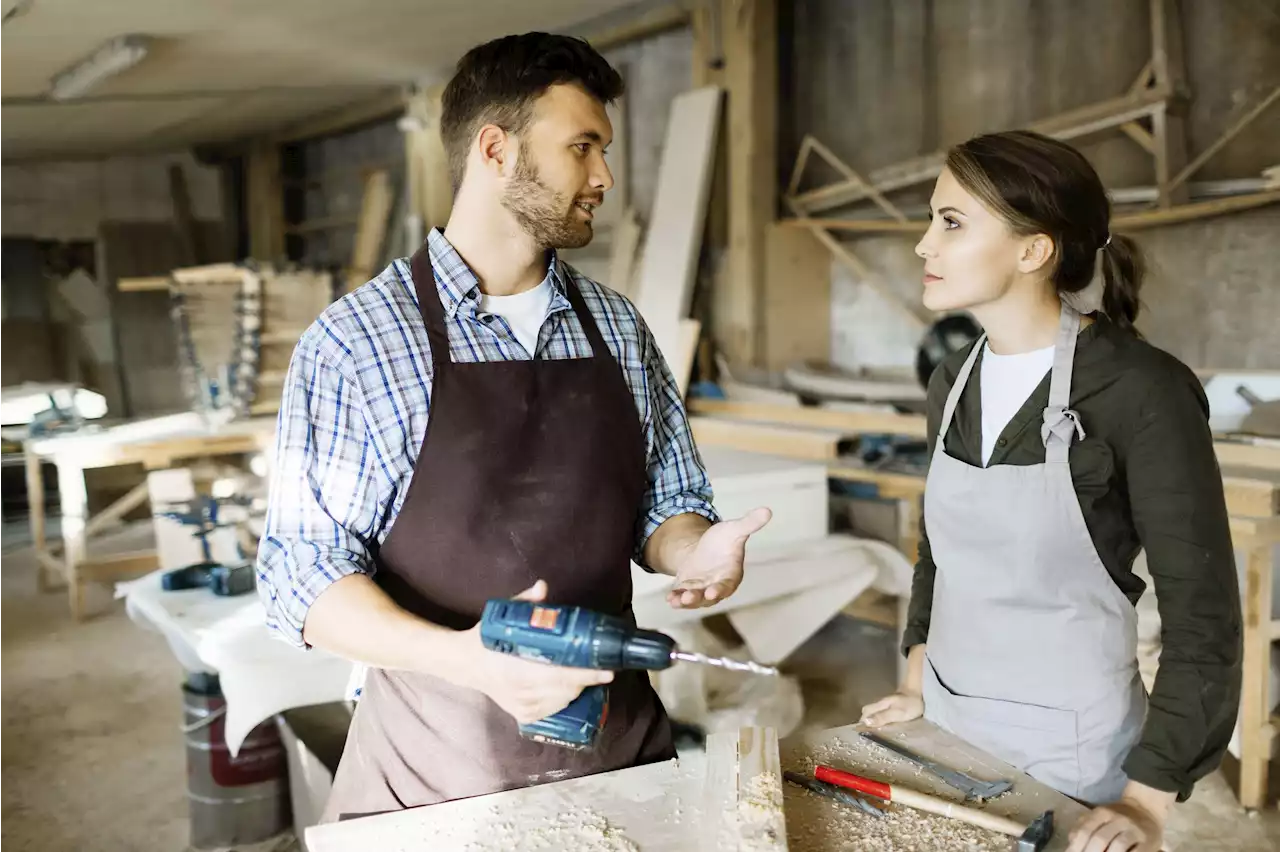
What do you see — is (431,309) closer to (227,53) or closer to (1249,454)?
(1249,454)

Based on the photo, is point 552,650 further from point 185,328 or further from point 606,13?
point 185,328

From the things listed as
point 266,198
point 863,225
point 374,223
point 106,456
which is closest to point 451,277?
point 863,225

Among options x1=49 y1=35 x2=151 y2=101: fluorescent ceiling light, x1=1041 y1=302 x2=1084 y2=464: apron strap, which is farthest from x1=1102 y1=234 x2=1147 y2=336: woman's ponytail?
x1=49 y1=35 x2=151 y2=101: fluorescent ceiling light

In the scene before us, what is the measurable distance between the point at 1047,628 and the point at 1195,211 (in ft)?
8.90

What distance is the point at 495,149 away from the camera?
156 cm

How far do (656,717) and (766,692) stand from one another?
6.65 ft

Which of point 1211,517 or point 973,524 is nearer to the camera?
point 1211,517

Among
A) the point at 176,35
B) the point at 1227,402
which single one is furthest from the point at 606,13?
the point at 1227,402

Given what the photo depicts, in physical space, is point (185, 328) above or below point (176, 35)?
below

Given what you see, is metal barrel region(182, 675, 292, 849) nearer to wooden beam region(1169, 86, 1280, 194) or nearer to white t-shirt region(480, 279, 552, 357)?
white t-shirt region(480, 279, 552, 357)

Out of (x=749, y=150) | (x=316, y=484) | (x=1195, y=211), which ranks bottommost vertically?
(x=316, y=484)

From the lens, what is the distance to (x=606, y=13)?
225 inches

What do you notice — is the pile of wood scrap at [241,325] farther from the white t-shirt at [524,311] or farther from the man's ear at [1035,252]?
the man's ear at [1035,252]

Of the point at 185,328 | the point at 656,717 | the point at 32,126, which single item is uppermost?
the point at 32,126
